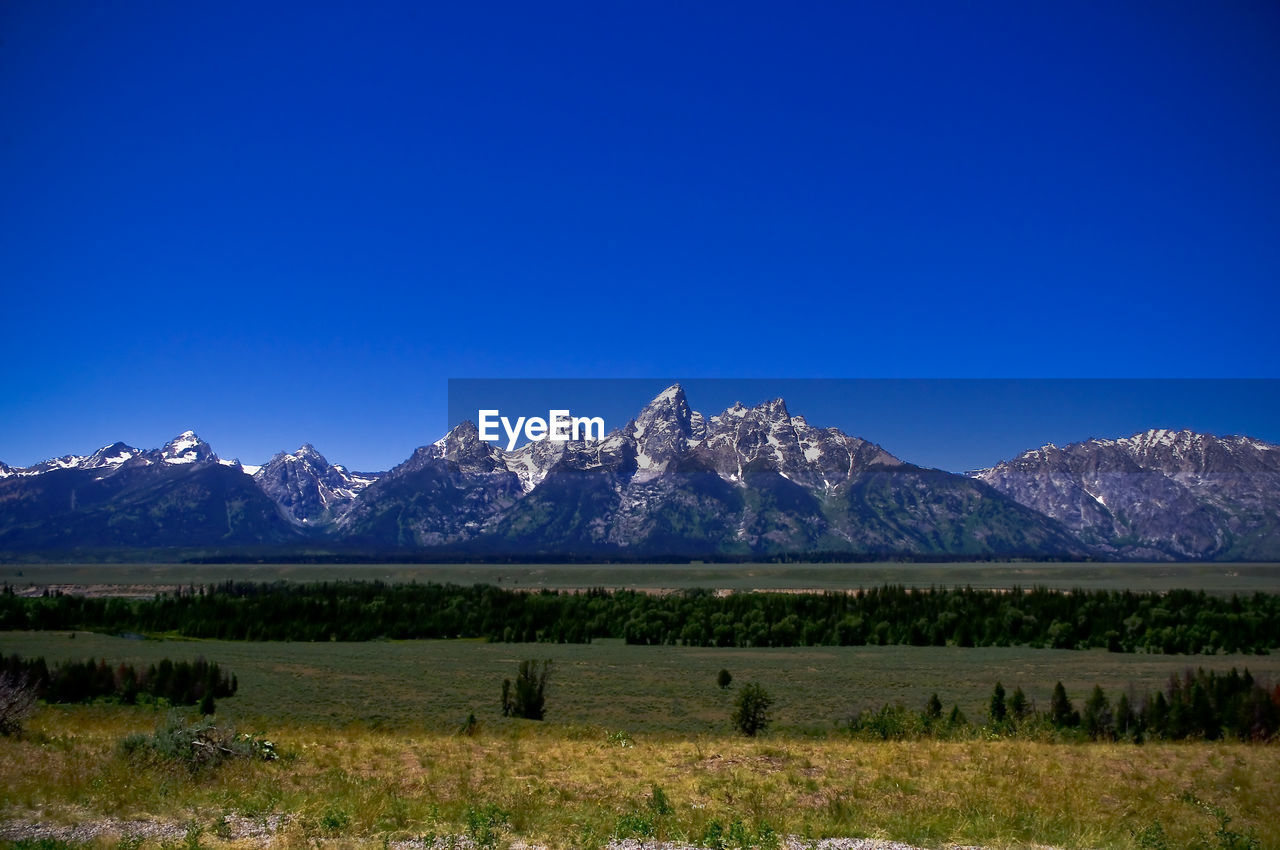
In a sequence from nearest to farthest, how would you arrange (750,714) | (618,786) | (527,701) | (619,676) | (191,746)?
(618,786) < (191,746) < (750,714) < (527,701) < (619,676)

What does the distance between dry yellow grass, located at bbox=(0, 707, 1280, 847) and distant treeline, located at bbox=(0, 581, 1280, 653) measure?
213 ft

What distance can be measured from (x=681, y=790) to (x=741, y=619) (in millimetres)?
79976

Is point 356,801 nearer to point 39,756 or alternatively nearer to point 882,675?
point 39,756

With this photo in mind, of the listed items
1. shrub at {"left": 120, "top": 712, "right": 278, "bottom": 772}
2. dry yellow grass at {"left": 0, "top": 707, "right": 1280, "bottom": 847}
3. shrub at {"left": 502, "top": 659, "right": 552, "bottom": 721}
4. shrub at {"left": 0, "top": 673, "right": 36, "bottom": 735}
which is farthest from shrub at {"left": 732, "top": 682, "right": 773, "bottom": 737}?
shrub at {"left": 0, "top": 673, "right": 36, "bottom": 735}

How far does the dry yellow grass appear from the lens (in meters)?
12.5

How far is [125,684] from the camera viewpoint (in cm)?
3922

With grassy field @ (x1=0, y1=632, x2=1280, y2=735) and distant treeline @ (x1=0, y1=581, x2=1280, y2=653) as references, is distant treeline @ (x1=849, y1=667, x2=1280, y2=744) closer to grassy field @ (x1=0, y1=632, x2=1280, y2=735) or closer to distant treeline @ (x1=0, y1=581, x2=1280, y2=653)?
grassy field @ (x1=0, y1=632, x2=1280, y2=735)

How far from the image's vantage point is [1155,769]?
1864 centimetres

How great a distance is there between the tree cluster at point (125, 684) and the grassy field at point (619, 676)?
1.99 meters

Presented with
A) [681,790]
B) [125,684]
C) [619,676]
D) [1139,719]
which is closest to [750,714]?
[1139,719]

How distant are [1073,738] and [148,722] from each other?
2837 centimetres

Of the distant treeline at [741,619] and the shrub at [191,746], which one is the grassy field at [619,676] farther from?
the shrub at [191,746]

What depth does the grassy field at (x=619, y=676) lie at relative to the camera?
1401 inches

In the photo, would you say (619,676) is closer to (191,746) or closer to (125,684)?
(125,684)
